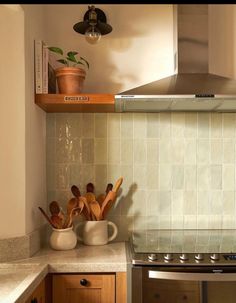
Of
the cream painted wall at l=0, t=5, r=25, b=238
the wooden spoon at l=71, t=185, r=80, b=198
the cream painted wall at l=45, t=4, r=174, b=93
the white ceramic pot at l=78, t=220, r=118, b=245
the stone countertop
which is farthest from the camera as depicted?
the cream painted wall at l=45, t=4, r=174, b=93

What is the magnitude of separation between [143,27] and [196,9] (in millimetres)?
324

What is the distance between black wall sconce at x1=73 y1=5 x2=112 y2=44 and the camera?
5.74 ft

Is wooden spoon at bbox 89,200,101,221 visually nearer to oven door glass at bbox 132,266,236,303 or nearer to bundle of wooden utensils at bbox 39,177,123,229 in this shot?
bundle of wooden utensils at bbox 39,177,123,229

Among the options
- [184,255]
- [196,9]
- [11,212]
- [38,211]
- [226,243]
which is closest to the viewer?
[184,255]

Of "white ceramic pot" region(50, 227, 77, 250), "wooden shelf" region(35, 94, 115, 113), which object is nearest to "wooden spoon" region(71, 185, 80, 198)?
"white ceramic pot" region(50, 227, 77, 250)

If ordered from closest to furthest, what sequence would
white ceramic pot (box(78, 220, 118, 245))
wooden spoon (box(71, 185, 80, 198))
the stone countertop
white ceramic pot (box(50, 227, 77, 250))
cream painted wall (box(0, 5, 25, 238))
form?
1. the stone countertop
2. cream painted wall (box(0, 5, 25, 238))
3. white ceramic pot (box(50, 227, 77, 250))
4. white ceramic pot (box(78, 220, 118, 245))
5. wooden spoon (box(71, 185, 80, 198))

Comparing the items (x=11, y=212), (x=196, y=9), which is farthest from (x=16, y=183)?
(x=196, y=9)

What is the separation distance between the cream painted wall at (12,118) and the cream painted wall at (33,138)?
0.11ft

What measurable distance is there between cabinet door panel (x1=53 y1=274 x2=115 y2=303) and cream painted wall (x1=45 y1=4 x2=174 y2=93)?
1072mm

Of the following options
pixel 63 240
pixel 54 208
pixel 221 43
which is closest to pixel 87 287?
pixel 63 240

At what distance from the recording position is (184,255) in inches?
52.9

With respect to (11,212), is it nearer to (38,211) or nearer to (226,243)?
(38,211)

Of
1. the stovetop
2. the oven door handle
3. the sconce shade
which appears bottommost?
the oven door handle

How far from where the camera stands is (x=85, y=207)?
5.72 feet
